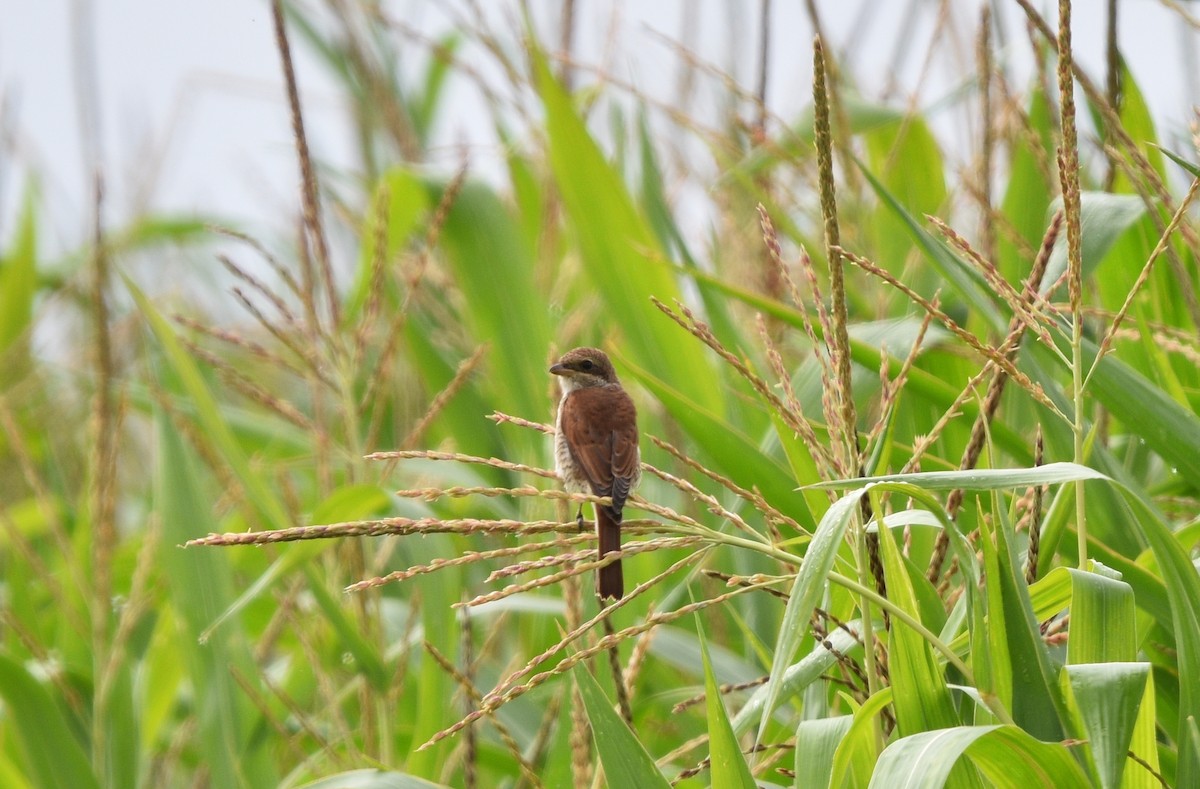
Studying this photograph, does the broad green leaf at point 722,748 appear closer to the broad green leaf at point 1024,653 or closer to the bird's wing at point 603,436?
the broad green leaf at point 1024,653

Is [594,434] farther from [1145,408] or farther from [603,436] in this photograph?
[1145,408]

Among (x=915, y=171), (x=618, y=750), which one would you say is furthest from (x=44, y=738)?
(x=915, y=171)

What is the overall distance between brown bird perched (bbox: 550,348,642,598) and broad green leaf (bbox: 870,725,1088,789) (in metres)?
1.13

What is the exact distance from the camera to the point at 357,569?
262cm

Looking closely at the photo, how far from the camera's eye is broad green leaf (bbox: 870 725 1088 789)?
124cm

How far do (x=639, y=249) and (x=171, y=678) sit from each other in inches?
64.8

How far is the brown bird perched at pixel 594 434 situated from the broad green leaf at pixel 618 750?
2.58 ft

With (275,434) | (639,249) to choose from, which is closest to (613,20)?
(639,249)

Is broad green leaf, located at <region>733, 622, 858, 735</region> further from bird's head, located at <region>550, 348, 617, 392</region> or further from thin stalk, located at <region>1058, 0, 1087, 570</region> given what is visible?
bird's head, located at <region>550, 348, 617, 392</region>

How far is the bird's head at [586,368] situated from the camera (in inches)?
132

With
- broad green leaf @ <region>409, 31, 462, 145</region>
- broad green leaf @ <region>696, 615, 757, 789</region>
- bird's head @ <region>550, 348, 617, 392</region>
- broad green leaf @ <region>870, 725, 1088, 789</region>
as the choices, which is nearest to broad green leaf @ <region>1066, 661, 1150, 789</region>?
broad green leaf @ <region>870, 725, 1088, 789</region>

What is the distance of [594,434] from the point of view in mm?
2961

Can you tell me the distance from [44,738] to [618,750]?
182cm

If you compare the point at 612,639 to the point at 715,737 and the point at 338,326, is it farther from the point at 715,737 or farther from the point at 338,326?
the point at 338,326
